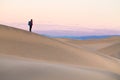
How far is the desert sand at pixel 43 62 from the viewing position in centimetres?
555

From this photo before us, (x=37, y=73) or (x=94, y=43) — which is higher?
(x=94, y=43)

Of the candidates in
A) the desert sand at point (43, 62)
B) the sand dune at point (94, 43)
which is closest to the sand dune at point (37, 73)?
the desert sand at point (43, 62)

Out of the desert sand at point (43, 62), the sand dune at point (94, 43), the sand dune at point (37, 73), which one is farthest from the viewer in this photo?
the sand dune at point (94, 43)

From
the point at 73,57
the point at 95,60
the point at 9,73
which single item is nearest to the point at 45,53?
the point at 73,57

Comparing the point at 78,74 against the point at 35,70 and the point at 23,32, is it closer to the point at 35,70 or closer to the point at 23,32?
the point at 35,70

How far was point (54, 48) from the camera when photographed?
10273mm

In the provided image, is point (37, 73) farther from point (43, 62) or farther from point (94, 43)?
point (94, 43)

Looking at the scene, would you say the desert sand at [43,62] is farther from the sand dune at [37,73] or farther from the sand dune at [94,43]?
the sand dune at [94,43]

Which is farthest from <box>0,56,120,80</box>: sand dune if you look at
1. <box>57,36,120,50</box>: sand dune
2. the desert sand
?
<box>57,36,120,50</box>: sand dune

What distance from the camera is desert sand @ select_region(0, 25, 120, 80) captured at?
18.2ft

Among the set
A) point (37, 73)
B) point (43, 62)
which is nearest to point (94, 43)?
point (43, 62)

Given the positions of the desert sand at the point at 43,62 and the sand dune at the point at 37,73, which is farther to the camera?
the desert sand at the point at 43,62

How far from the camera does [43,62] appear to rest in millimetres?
6949

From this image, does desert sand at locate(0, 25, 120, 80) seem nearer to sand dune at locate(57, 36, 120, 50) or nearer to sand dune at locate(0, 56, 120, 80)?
sand dune at locate(0, 56, 120, 80)
